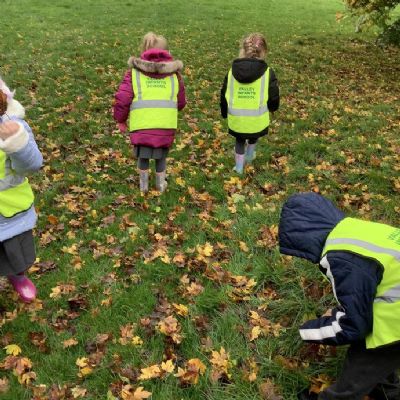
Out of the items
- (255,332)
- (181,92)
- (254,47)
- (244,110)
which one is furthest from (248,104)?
(255,332)

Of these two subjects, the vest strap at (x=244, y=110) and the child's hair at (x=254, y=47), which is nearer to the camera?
the child's hair at (x=254, y=47)

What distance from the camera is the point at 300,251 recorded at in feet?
7.97

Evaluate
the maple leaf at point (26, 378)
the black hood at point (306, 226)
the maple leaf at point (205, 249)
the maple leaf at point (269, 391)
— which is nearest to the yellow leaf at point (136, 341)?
the maple leaf at point (26, 378)

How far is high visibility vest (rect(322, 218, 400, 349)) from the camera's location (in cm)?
222

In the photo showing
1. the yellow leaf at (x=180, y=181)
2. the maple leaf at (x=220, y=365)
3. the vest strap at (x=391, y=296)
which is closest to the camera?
the vest strap at (x=391, y=296)

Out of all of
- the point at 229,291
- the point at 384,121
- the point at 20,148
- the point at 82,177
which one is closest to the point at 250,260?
the point at 229,291

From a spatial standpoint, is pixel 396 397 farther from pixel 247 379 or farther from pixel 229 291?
pixel 229 291

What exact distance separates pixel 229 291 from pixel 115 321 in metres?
1.00

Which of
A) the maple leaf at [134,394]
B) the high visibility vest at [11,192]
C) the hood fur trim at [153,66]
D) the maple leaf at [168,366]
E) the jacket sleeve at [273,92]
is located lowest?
the maple leaf at [168,366]

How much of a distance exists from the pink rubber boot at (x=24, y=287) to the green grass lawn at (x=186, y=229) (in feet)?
0.31

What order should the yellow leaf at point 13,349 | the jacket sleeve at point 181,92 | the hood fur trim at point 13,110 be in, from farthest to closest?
the jacket sleeve at point 181,92, the yellow leaf at point 13,349, the hood fur trim at point 13,110

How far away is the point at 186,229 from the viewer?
4.92m

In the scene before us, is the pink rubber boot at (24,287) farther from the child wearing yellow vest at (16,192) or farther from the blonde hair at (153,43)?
the blonde hair at (153,43)

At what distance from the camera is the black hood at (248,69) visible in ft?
17.9
